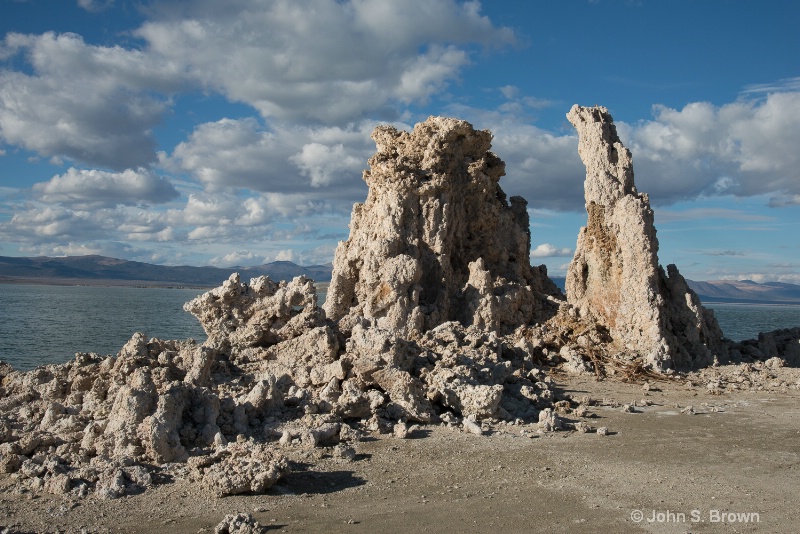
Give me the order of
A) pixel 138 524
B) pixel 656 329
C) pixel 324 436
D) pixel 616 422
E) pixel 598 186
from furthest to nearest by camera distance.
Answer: pixel 598 186, pixel 656 329, pixel 616 422, pixel 324 436, pixel 138 524

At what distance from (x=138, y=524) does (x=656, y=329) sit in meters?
12.2

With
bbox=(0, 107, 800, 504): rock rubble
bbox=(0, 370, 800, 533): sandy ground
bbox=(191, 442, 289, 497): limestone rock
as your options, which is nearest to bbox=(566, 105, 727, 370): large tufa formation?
bbox=(0, 107, 800, 504): rock rubble

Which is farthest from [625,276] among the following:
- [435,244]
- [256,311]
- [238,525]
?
[238,525]

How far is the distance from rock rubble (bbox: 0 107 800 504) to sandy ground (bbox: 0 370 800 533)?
33cm

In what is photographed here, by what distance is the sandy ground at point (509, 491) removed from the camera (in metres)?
6.35

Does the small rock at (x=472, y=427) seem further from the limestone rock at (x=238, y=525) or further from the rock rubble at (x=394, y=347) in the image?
the limestone rock at (x=238, y=525)

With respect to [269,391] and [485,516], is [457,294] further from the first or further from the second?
[485,516]

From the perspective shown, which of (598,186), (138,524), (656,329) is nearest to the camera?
(138,524)

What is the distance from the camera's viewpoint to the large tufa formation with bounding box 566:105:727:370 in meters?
15.6

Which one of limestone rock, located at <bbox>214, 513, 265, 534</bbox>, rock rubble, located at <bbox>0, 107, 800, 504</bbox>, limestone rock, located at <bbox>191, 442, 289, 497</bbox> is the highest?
rock rubble, located at <bbox>0, 107, 800, 504</bbox>

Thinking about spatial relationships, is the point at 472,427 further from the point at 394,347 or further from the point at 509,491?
the point at 509,491

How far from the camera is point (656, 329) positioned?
15.3 metres

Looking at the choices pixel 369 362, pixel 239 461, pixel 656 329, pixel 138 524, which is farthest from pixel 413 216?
pixel 138 524

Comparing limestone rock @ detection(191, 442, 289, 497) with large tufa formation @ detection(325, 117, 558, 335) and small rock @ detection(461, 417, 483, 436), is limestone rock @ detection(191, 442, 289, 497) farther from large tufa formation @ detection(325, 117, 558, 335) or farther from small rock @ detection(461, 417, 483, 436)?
large tufa formation @ detection(325, 117, 558, 335)
